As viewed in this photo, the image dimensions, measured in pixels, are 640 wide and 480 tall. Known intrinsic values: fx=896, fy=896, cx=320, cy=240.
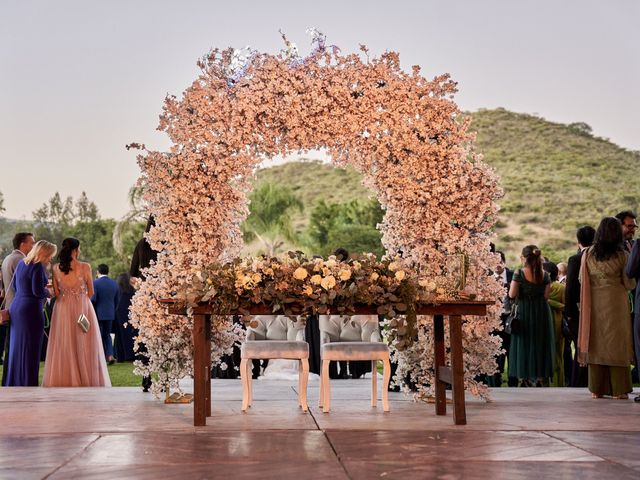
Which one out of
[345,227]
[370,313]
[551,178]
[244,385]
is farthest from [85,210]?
[370,313]

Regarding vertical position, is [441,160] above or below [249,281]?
above

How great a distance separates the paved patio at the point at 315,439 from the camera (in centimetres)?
466

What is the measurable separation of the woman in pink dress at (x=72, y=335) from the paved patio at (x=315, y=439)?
1.75m

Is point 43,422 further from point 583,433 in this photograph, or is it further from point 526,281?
point 526,281

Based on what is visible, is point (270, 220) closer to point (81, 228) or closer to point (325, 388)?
point (81, 228)

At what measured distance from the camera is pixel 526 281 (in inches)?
410

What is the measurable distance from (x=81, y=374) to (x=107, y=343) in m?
4.90

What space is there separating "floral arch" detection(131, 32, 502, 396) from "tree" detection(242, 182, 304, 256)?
33.5 metres

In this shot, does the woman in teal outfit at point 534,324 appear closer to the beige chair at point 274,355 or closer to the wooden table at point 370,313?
the wooden table at point 370,313

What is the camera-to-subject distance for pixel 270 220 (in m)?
42.9

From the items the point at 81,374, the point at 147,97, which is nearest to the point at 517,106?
the point at 147,97

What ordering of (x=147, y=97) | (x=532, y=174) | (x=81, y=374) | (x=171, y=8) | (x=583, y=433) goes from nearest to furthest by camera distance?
(x=583, y=433)
(x=81, y=374)
(x=171, y=8)
(x=147, y=97)
(x=532, y=174)

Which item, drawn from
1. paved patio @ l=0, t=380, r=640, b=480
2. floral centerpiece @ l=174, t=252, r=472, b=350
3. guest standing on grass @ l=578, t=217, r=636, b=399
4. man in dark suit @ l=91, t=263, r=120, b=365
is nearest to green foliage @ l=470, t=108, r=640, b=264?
man in dark suit @ l=91, t=263, r=120, b=365

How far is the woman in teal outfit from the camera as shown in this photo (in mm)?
10422
